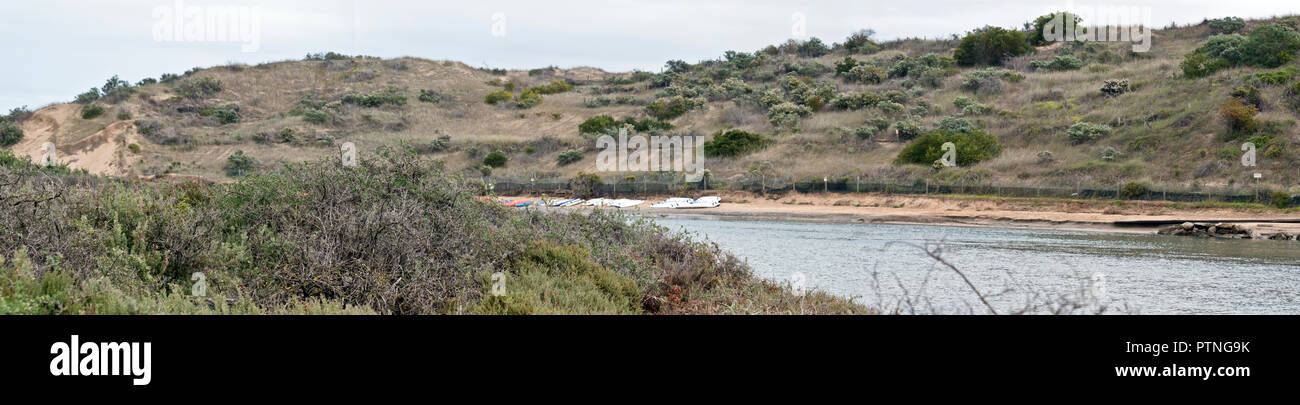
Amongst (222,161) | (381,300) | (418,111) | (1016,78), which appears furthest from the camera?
(418,111)

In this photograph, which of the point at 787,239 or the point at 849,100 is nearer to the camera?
the point at 787,239

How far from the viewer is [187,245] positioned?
31.2ft

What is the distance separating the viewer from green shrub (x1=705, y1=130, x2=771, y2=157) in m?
58.5

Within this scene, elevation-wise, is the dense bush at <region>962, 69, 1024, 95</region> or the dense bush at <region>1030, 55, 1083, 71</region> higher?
the dense bush at <region>1030, 55, 1083, 71</region>

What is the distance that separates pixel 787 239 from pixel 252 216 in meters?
24.5

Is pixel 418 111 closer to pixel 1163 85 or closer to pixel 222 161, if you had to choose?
pixel 222 161

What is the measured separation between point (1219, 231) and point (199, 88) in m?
85.2

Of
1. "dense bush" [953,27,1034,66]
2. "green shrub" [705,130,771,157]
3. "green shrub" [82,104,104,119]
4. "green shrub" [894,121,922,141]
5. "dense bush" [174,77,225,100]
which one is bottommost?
"green shrub" [705,130,771,157]

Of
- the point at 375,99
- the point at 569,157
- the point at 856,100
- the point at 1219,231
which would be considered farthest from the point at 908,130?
the point at 375,99

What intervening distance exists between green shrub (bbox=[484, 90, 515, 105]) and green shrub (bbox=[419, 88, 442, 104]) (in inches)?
207

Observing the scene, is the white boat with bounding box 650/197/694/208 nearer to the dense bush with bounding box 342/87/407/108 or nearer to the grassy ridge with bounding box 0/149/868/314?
the grassy ridge with bounding box 0/149/868/314

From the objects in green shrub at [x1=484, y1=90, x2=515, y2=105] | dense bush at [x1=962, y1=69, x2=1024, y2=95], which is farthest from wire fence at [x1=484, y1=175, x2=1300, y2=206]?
green shrub at [x1=484, y1=90, x2=515, y2=105]
